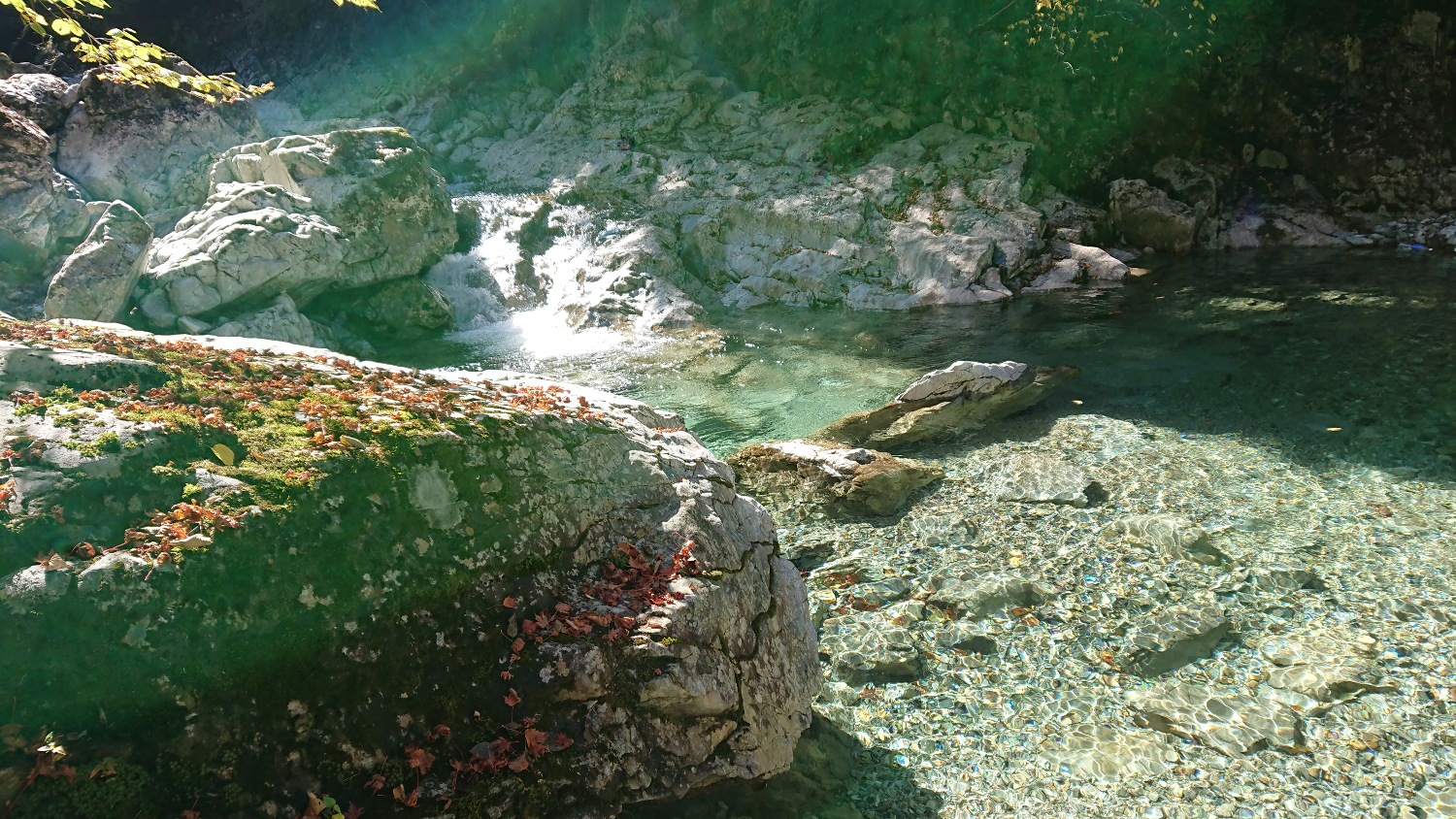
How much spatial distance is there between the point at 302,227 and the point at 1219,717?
19029 mm

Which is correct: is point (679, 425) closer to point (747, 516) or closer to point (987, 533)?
point (747, 516)

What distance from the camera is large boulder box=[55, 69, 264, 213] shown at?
70.8 ft

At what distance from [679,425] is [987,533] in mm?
3528

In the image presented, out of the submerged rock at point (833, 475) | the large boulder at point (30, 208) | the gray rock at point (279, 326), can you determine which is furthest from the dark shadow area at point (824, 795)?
the large boulder at point (30, 208)

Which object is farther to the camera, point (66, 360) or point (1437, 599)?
point (1437, 599)

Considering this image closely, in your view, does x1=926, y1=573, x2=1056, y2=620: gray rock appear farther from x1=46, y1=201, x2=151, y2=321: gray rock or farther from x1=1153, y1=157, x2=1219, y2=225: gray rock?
x1=1153, y1=157, x2=1219, y2=225: gray rock

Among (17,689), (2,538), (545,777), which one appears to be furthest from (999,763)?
(2,538)

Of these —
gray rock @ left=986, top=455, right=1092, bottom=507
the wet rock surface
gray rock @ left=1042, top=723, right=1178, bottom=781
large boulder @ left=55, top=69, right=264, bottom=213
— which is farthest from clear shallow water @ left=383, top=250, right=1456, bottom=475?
large boulder @ left=55, top=69, right=264, bottom=213

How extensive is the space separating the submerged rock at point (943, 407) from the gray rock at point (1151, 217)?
14.5 m

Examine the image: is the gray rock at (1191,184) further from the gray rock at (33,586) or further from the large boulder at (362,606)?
the gray rock at (33,586)

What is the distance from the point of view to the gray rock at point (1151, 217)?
71.5ft

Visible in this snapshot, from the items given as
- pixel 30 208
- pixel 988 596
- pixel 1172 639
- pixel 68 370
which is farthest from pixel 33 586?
pixel 30 208

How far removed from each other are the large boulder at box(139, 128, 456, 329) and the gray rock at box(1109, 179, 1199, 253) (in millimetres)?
20549

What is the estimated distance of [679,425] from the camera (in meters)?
7.69
